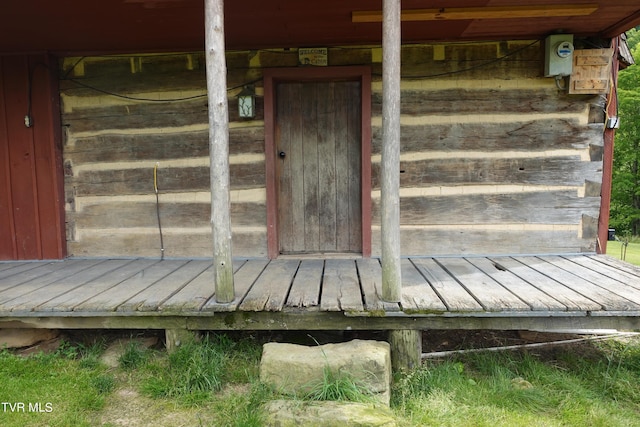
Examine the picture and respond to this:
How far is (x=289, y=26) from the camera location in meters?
3.54

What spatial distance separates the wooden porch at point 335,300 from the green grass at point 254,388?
0.85 ft

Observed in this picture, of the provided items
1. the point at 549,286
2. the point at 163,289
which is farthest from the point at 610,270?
the point at 163,289

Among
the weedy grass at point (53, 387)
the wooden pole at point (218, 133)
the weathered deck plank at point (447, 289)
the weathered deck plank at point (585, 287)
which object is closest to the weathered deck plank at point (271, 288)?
the wooden pole at point (218, 133)

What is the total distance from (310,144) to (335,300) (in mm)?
1999

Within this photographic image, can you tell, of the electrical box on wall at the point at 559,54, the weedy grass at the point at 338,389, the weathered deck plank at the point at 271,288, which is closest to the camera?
the weedy grass at the point at 338,389

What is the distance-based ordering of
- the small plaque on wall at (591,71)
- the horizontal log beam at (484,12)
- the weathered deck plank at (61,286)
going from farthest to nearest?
the small plaque on wall at (591,71) < the horizontal log beam at (484,12) < the weathered deck plank at (61,286)

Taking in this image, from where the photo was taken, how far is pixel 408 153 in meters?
4.07

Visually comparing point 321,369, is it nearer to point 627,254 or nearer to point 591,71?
point 591,71

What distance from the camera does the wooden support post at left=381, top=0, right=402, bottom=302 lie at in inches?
101

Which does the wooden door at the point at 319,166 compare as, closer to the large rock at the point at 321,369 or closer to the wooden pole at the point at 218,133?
the wooden pole at the point at 218,133

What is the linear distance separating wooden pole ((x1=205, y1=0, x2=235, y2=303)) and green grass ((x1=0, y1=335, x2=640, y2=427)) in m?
0.62

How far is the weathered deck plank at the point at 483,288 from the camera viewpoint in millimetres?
2615

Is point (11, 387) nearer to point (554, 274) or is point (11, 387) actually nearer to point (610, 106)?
point (554, 274)

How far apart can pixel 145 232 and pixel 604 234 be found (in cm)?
483
